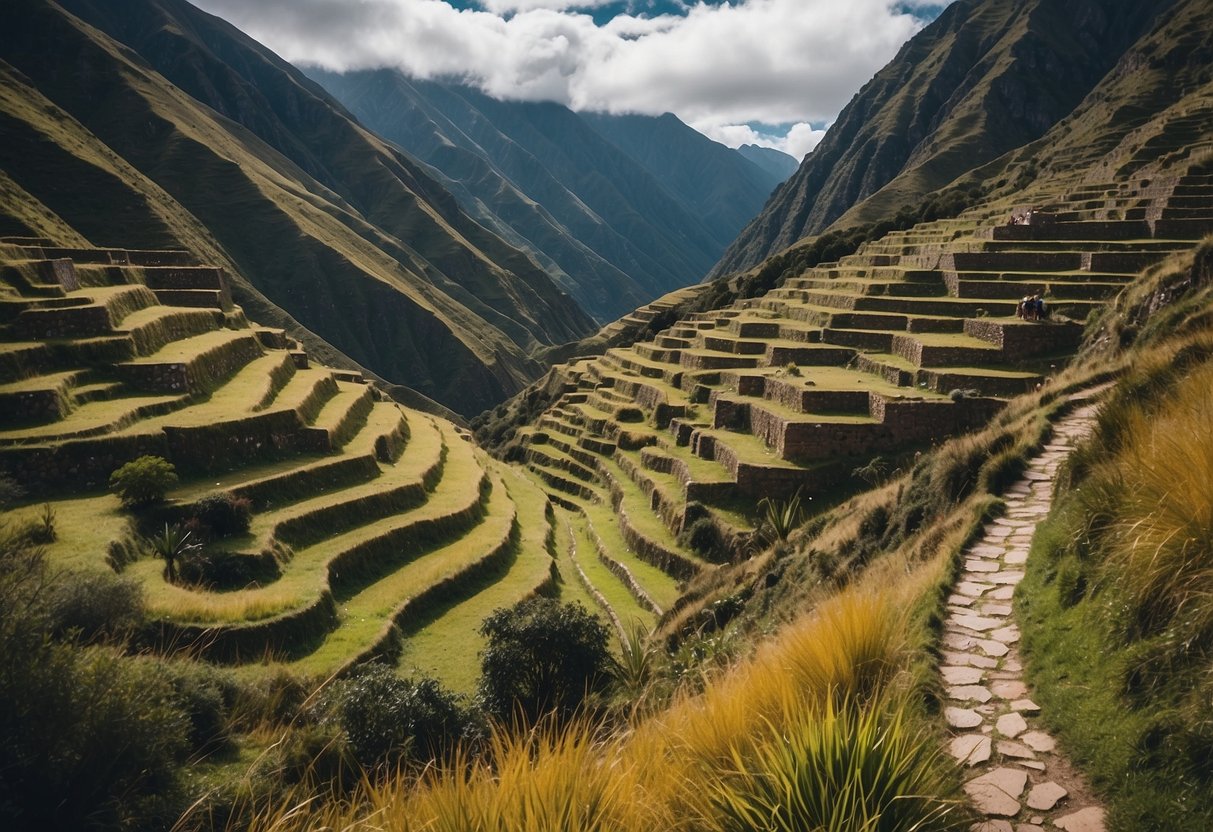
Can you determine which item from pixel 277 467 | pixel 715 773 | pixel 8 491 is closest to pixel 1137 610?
pixel 715 773

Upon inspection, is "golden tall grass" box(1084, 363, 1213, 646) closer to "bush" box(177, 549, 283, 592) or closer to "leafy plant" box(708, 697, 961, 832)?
"leafy plant" box(708, 697, 961, 832)

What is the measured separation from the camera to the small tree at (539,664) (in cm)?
1300

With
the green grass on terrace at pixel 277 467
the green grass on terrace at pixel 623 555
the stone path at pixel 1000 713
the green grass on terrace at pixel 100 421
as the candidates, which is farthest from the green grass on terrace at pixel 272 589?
the stone path at pixel 1000 713

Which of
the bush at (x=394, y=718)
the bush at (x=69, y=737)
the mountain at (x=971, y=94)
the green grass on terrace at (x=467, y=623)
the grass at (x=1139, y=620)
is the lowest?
the green grass on terrace at (x=467, y=623)

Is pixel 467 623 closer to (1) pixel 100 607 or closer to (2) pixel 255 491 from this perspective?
(2) pixel 255 491

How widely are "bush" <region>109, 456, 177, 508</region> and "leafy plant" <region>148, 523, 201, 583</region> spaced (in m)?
1.32

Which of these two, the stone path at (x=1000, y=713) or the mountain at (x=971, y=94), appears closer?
the stone path at (x=1000, y=713)

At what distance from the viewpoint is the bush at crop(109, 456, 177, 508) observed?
63.3 ft

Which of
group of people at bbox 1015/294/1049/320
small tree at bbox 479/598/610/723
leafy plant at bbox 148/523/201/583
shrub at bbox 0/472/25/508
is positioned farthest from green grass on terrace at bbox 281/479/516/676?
group of people at bbox 1015/294/1049/320

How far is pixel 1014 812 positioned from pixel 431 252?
189416mm

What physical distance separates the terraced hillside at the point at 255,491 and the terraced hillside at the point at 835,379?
4014 mm

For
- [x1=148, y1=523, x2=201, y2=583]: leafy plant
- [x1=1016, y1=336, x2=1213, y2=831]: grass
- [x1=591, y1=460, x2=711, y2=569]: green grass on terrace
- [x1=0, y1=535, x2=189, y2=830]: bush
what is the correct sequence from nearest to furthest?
[x1=1016, y1=336, x2=1213, y2=831]: grass → [x1=0, y1=535, x2=189, y2=830]: bush → [x1=148, y1=523, x2=201, y2=583]: leafy plant → [x1=591, y1=460, x2=711, y2=569]: green grass on terrace

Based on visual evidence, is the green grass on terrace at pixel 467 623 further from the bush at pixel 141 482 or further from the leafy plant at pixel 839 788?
the leafy plant at pixel 839 788

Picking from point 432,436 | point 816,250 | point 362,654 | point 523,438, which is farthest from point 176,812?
point 816,250
